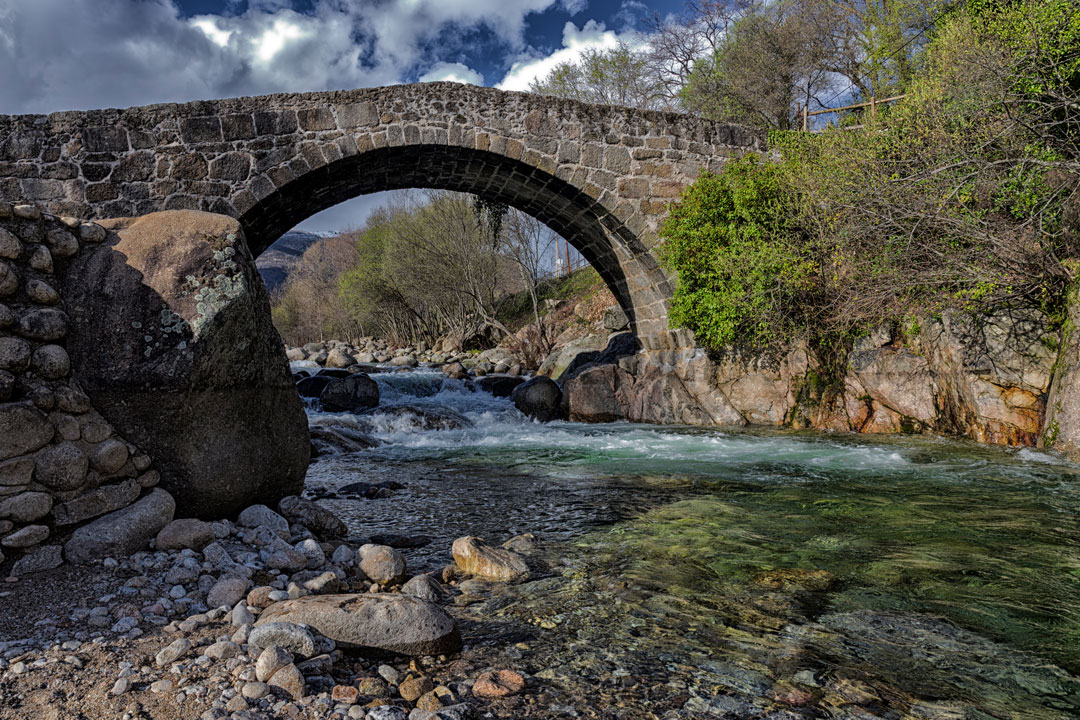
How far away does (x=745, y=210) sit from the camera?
988 cm

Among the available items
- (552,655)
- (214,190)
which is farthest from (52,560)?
(214,190)

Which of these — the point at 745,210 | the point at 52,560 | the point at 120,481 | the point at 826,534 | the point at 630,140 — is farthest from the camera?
the point at 630,140

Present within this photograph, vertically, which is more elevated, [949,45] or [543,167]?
[949,45]

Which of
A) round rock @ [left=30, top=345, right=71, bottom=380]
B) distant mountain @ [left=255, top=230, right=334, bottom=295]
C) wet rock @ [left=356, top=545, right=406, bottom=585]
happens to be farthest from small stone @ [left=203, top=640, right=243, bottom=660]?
distant mountain @ [left=255, top=230, right=334, bottom=295]

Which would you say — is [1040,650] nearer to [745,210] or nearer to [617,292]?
[745,210]

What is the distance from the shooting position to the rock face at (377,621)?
227 cm

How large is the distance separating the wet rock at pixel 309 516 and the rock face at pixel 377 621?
50.1 inches

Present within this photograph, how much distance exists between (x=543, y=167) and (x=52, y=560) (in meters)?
8.67

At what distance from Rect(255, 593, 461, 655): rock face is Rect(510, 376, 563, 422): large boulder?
376 inches

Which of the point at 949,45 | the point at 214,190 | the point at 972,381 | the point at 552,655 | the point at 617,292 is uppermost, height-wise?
the point at 949,45

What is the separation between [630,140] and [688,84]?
15520 millimetres

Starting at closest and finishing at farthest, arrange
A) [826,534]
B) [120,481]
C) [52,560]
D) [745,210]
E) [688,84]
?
[52,560] < [120,481] < [826,534] < [745,210] < [688,84]

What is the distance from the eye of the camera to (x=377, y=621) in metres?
2.33

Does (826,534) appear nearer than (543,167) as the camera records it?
Yes
